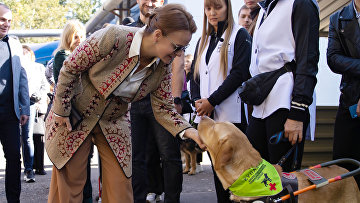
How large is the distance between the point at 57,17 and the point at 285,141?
35171mm

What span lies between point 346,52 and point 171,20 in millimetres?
1490

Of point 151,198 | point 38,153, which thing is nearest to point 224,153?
point 151,198

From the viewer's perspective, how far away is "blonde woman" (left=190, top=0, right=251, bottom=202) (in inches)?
146

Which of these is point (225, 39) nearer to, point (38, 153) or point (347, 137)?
point (347, 137)

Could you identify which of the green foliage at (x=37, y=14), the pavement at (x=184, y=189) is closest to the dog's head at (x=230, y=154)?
the pavement at (x=184, y=189)

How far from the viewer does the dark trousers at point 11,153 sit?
178 inches

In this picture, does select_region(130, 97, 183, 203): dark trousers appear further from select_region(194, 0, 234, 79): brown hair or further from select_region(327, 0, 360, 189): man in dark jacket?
select_region(327, 0, 360, 189): man in dark jacket

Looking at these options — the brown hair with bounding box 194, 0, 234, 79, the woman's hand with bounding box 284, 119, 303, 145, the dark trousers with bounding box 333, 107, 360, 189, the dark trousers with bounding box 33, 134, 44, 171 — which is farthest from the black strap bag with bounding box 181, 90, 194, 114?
the dark trousers with bounding box 33, 134, 44, 171

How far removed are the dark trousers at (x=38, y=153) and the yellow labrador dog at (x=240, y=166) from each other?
539 cm

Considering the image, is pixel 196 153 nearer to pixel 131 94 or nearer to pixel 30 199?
pixel 30 199

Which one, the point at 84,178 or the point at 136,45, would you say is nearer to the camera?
the point at 136,45

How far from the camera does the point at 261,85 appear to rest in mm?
2891

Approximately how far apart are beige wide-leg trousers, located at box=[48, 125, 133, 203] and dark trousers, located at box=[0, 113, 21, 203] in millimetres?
1796

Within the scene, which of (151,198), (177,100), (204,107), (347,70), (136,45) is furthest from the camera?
(151,198)
